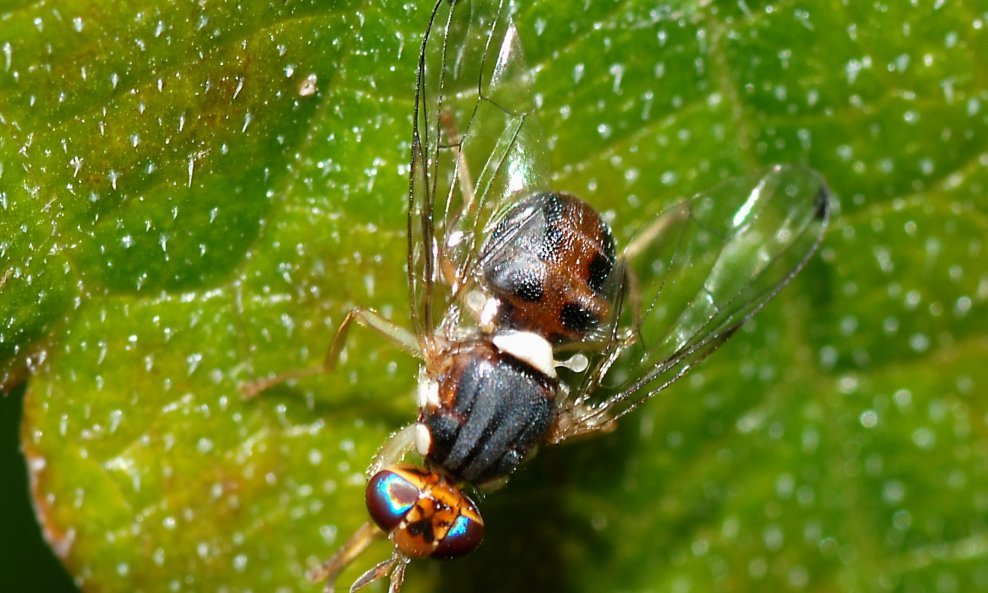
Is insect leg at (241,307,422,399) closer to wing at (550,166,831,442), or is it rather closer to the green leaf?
the green leaf

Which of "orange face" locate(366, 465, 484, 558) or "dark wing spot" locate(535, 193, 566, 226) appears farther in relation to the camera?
"dark wing spot" locate(535, 193, 566, 226)

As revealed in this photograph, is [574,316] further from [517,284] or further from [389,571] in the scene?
[389,571]

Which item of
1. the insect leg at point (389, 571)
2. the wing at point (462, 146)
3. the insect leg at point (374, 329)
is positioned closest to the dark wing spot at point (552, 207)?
the wing at point (462, 146)

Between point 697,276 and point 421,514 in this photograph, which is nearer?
point 421,514

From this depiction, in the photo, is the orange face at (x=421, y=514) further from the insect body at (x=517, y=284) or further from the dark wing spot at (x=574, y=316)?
the dark wing spot at (x=574, y=316)

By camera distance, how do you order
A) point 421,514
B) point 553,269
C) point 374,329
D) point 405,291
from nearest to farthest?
point 421,514 → point 553,269 → point 374,329 → point 405,291

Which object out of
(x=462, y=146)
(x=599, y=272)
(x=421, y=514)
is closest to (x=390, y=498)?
(x=421, y=514)

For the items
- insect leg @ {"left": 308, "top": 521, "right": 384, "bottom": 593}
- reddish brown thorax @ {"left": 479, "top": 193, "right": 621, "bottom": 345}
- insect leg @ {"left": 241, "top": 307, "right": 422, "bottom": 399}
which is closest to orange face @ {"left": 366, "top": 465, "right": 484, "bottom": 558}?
insect leg @ {"left": 308, "top": 521, "right": 384, "bottom": 593}

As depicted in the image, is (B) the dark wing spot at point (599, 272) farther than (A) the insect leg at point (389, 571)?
Yes
